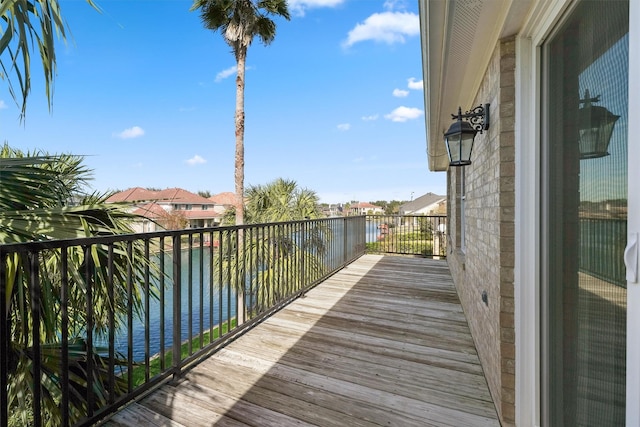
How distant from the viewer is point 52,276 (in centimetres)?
213

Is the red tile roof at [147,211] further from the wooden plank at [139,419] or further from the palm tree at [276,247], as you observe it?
the wooden plank at [139,419]

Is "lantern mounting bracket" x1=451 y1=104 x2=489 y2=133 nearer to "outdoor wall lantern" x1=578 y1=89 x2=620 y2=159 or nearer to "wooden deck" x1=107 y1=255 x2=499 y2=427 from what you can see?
"outdoor wall lantern" x1=578 y1=89 x2=620 y2=159

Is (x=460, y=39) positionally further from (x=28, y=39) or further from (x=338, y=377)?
(x=28, y=39)

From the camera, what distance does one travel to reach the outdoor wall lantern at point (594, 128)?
0.96 metres

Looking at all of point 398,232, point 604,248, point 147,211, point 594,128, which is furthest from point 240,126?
point 604,248

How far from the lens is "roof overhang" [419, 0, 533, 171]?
157 centimetres

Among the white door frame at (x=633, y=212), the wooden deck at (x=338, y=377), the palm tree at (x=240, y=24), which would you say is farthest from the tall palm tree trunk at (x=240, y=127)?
the white door frame at (x=633, y=212)

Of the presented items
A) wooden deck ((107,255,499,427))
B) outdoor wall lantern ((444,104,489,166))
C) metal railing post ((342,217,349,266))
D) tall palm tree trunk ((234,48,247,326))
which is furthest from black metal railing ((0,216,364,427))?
tall palm tree trunk ((234,48,247,326))

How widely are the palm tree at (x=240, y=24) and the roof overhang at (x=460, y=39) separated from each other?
603 cm

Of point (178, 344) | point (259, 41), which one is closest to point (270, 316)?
point (178, 344)

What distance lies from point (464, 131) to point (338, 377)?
1.95 metres

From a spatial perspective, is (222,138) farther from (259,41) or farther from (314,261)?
(314,261)

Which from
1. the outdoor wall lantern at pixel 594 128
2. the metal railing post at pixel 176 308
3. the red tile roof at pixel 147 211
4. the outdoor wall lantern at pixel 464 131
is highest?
the outdoor wall lantern at pixel 464 131

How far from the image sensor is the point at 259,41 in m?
8.91
